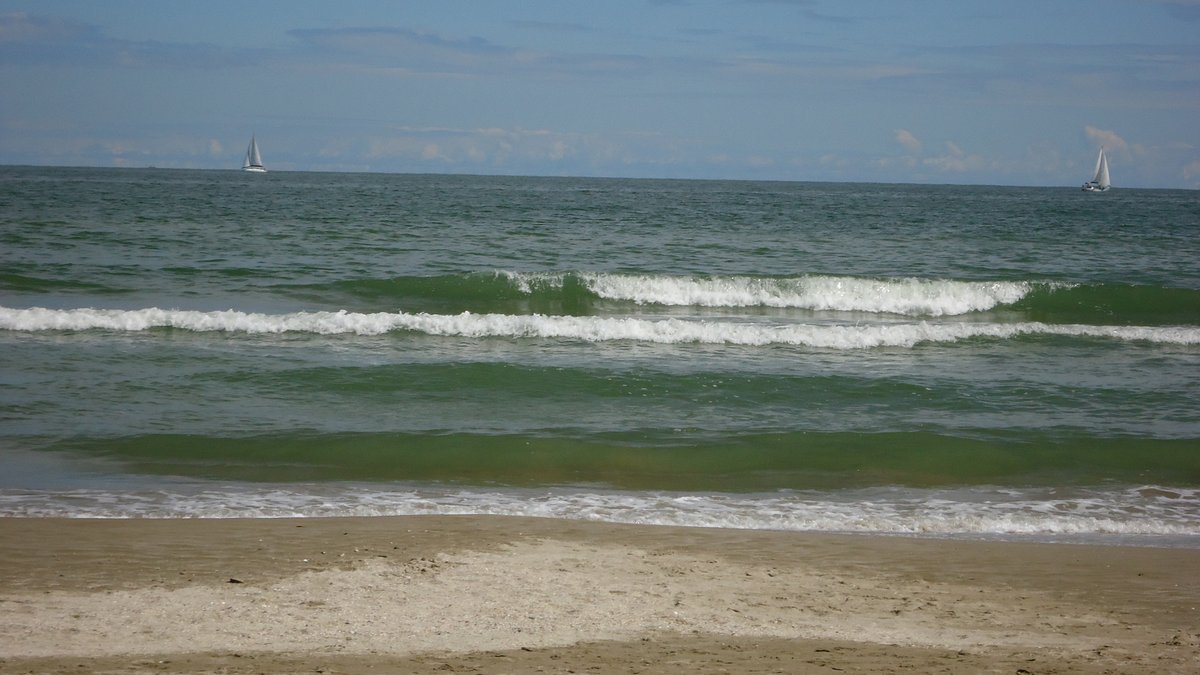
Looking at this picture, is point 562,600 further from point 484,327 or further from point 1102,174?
point 1102,174

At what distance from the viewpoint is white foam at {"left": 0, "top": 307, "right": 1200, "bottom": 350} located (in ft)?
52.1

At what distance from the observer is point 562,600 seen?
550cm

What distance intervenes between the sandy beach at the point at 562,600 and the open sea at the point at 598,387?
2.47ft

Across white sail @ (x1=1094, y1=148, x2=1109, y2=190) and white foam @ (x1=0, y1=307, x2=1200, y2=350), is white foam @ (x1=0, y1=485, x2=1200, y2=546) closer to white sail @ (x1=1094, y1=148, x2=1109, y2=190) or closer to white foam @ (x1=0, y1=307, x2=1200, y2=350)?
white foam @ (x1=0, y1=307, x2=1200, y2=350)

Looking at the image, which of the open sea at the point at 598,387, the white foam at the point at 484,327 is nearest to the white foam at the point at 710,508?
the open sea at the point at 598,387

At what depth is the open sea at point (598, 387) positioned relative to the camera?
822 centimetres

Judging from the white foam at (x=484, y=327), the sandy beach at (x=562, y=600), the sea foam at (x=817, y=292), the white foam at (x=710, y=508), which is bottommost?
the white foam at (x=710, y=508)

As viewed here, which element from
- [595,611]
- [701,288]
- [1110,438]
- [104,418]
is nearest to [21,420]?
[104,418]

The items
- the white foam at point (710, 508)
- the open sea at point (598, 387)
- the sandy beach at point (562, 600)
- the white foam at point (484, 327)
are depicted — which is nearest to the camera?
the sandy beach at point (562, 600)

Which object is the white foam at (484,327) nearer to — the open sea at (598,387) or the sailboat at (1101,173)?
the open sea at (598,387)

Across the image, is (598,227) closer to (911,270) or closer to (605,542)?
(911,270)

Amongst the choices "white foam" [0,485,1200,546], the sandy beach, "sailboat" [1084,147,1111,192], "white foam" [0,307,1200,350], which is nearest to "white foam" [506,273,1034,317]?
"white foam" [0,307,1200,350]

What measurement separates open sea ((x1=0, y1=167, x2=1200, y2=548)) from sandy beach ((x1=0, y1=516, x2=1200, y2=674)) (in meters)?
0.75

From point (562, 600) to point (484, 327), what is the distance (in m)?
11.2
